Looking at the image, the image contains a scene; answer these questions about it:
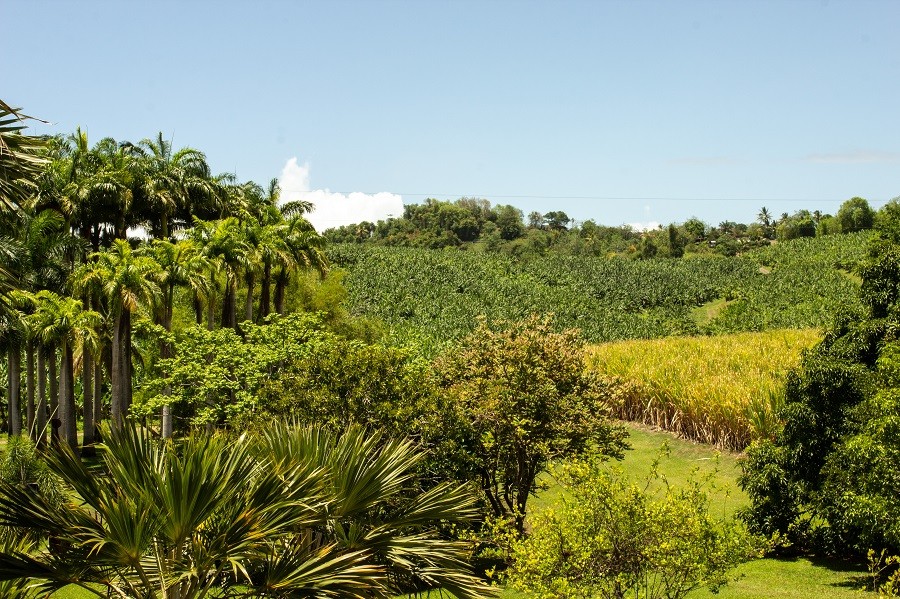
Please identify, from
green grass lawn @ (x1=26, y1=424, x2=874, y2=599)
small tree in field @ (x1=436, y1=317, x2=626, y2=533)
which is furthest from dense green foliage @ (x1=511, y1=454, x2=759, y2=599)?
small tree in field @ (x1=436, y1=317, x2=626, y2=533)

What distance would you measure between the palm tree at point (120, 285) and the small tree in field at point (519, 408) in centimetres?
1655

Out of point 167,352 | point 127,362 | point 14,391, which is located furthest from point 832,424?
point 14,391

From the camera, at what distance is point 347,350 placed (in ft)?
64.2

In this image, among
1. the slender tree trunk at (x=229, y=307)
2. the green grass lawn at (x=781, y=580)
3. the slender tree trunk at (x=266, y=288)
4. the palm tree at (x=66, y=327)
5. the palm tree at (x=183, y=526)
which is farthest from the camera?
the slender tree trunk at (x=266, y=288)

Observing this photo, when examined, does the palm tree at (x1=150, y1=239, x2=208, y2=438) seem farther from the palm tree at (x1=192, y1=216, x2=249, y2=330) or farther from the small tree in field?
the small tree in field

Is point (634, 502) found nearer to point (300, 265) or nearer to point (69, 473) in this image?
point (69, 473)

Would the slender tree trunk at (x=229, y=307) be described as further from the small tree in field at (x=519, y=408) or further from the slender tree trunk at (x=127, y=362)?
the small tree in field at (x=519, y=408)

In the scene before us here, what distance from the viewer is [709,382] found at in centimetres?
3500

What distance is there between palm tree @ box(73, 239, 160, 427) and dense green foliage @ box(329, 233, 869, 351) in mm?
32460

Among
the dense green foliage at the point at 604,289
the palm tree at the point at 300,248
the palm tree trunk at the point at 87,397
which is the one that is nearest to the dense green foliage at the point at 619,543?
the palm tree trunk at the point at 87,397

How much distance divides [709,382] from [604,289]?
2884 inches

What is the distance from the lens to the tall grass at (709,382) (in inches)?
1234

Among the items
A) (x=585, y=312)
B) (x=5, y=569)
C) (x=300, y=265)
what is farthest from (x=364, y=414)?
(x=585, y=312)

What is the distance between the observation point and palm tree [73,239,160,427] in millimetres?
31672
